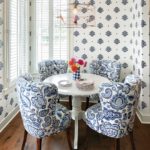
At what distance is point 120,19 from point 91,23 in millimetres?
567

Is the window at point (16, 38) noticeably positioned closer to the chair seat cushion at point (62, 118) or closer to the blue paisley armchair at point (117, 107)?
the chair seat cushion at point (62, 118)

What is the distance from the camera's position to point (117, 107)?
2084 mm

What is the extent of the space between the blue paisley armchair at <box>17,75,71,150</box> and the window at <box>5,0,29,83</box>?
131 cm

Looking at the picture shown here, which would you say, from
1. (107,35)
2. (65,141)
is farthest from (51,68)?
(65,141)

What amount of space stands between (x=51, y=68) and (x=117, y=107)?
6.68ft

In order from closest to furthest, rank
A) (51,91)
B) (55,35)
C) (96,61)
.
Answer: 1. (51,91)
2. (96,61)
3. (55,35)

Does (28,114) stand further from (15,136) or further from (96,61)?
(96,61)

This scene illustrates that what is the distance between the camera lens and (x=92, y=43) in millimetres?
4223

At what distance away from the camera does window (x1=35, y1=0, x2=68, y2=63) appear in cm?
426

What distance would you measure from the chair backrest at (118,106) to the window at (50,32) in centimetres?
234

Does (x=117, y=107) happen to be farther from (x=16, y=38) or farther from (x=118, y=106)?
(x=16, y=38)

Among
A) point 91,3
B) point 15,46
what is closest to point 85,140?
point 15,46

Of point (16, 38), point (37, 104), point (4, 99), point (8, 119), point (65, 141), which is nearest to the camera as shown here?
point (37, 104)

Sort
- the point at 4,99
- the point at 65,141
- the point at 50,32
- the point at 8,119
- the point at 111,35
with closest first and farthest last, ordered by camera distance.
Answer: the point at 65,141
the point at 4,99
the point at 8,119
the point at 111,35
the point at 50,32
